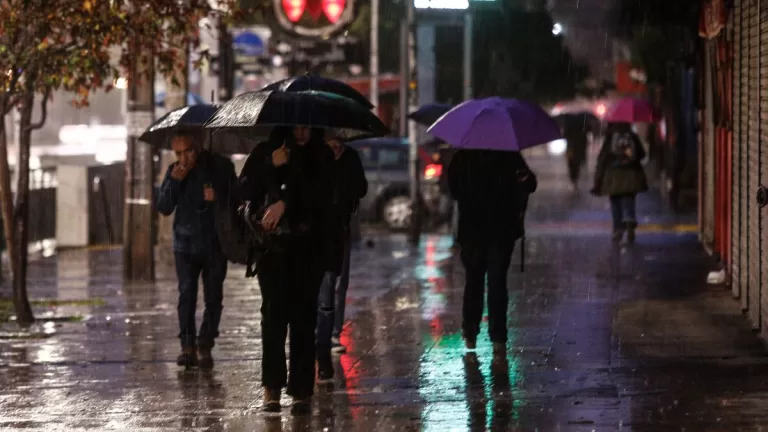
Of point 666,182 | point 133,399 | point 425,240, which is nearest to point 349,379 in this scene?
point 133,399

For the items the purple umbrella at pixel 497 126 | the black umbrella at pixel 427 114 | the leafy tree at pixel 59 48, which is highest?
the leafy tree at pixel 59 48

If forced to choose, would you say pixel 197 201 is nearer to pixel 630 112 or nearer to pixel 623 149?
pixel 623 149

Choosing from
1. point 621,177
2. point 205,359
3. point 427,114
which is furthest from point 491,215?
point 621,177

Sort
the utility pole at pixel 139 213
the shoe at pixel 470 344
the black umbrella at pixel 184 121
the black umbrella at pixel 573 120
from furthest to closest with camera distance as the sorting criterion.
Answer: the black umbrella at pixel 573 120
the utility pole at pixel 139 213
the shoe at pixel 470 344
the black umbrella at pixel 184 121

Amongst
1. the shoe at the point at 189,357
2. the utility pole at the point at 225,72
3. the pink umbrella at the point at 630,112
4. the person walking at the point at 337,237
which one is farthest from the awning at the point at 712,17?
the utility pole at the point at 225,72

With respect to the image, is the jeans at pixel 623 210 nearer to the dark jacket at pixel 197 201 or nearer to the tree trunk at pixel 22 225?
the tree trunk at pixel 22 225

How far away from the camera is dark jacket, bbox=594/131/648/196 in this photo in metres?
19.9

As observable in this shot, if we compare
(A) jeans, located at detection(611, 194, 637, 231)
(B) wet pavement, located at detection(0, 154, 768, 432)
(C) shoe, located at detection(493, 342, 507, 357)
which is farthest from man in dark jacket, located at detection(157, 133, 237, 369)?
(A) jeans, located at detection(611, 194, 637, 231)

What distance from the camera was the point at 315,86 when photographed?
32.3ft

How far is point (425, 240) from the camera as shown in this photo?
22.2 metres

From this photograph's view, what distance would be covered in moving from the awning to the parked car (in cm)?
907

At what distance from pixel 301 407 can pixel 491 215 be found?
2.68 metres

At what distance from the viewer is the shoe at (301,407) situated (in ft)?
28.7

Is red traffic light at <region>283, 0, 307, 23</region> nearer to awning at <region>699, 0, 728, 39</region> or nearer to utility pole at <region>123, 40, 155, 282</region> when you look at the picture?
utility pole at <region>123, 40, 155, 282</region>
